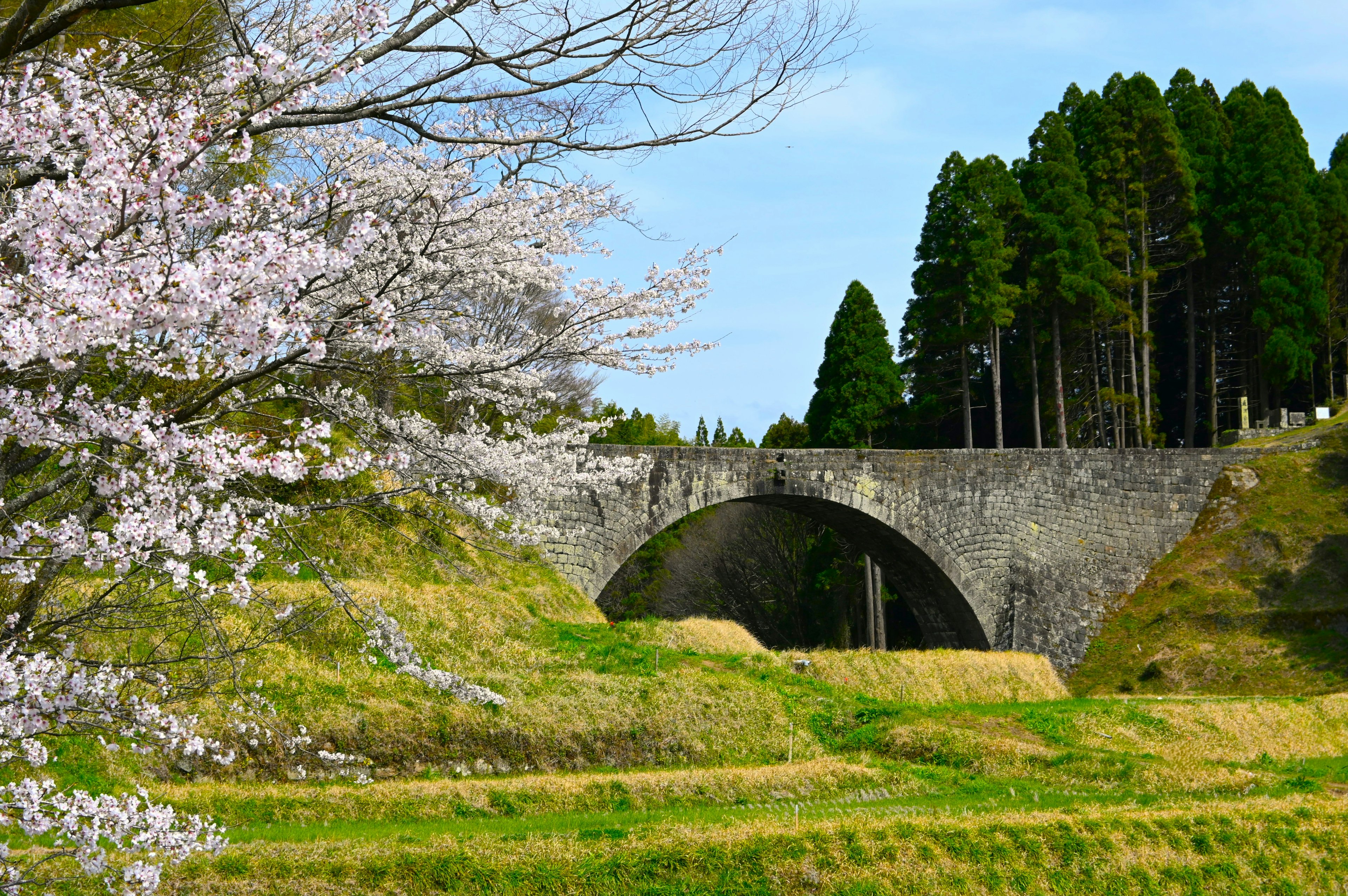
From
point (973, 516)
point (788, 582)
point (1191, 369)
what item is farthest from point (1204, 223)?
point (788, 582)

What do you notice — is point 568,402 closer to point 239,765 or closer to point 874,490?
point 874,490

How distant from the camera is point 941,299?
3078cm

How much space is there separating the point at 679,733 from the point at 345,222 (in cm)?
725

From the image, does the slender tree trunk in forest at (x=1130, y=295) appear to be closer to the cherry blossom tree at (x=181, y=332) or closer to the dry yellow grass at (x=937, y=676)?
the dry yellow grass at (x=937, y=676)

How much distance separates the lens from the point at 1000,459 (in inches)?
1009

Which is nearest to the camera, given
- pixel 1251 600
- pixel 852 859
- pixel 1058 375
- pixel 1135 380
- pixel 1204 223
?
pixel 852 859

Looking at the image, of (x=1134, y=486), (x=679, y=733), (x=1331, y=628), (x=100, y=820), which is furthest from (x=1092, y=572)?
(x=100, y=820)

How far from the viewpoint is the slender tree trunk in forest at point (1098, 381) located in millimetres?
34219

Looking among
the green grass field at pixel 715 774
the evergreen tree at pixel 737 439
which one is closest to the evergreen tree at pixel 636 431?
the evergreen tree at pixel 737 439

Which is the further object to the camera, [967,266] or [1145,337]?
[1145,337]

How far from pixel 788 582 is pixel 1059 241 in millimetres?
14363

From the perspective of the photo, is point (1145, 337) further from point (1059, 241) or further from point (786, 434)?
point (786, 434)

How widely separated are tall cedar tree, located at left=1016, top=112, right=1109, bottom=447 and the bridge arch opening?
22.6 ft

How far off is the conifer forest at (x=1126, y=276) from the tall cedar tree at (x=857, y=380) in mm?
1034
